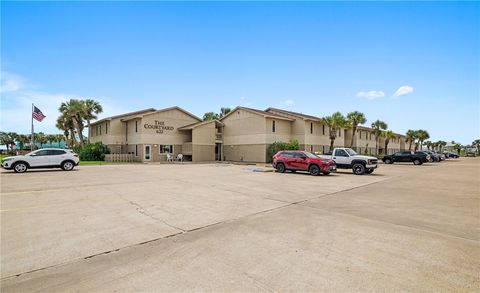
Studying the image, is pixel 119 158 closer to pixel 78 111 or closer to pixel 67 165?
pixel 78 111

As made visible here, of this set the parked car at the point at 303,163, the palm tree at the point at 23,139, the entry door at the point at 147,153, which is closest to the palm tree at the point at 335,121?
the parked car at the point at 303,163

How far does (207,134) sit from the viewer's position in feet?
118

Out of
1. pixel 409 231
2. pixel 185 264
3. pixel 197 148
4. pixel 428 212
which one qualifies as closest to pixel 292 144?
pixel 197 148

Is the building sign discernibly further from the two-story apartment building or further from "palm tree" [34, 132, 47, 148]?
"palm tree" [34, 132, 47, 148]

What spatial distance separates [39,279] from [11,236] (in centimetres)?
249

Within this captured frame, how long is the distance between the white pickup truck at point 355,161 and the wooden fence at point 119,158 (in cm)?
2434

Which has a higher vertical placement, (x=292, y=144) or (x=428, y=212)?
(x=292, y=144)

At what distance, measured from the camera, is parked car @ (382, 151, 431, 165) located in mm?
32375

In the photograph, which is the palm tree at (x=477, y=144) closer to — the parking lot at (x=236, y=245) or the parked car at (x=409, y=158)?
the parked car at (x=409, y=158)

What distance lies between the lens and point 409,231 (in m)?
5.56

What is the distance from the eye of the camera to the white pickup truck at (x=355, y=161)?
19.0 metres

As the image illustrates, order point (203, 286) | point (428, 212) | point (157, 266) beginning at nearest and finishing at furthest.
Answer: point (203, 286) → point (157, 266) → point (428, 212)

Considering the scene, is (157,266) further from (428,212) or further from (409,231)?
(428,212)

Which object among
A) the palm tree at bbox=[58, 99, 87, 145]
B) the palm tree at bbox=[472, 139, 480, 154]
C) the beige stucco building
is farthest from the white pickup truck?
the palm tree at bbox=[472, 139, 480, 154]
